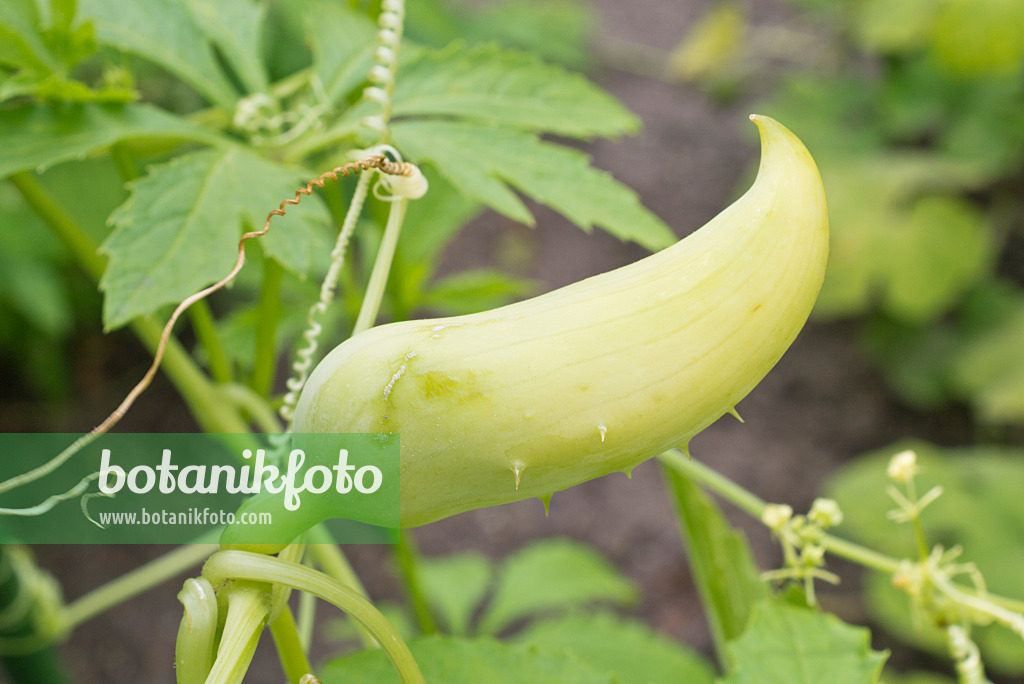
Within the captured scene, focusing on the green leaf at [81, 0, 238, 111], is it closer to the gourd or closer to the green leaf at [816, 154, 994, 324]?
the gourd

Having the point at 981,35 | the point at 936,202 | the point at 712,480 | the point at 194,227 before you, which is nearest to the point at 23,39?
the point at 194,227

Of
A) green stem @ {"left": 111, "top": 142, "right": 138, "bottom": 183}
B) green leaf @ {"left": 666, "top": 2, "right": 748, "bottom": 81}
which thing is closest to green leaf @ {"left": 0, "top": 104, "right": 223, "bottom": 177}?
green stem @ {"left": 111, "top": 142, "right": 138, "bottom": 183}

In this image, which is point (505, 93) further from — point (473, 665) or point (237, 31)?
point (473, 665)

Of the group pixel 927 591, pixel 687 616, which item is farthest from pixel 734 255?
pixel 687 616

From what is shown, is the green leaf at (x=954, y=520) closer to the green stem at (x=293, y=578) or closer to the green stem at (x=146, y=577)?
the green stem at (x=146, y=577)

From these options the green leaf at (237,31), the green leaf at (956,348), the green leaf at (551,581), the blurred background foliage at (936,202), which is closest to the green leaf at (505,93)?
the green leaf at (237,31)
